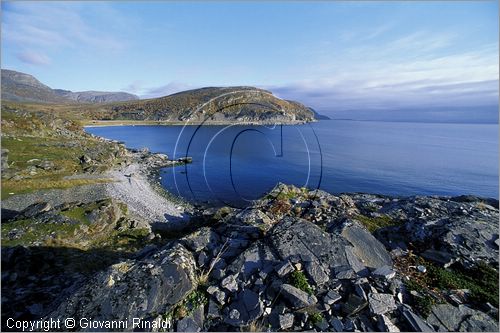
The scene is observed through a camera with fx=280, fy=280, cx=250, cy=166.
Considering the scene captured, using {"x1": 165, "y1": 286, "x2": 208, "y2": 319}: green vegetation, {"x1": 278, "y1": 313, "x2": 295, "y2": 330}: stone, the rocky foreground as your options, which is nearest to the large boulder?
the rocky foreground

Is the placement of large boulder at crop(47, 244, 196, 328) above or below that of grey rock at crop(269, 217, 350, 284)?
below

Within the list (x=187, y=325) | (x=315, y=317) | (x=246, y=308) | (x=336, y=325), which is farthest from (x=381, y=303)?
(x=187, y=325)

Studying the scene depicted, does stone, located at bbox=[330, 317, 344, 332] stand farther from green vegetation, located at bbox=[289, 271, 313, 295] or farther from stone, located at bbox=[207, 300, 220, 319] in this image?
stone, located at bbox=[207, 300, 220, 319]

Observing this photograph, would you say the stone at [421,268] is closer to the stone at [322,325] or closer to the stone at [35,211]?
the stone at [322,325]

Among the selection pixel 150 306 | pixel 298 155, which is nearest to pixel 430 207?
pixel 150 306

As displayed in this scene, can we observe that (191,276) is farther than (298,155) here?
No

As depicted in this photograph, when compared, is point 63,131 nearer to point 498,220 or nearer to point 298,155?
point 298,155

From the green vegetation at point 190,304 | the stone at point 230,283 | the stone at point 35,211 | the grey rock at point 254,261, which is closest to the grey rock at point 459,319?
the grey rock at point 254,261
